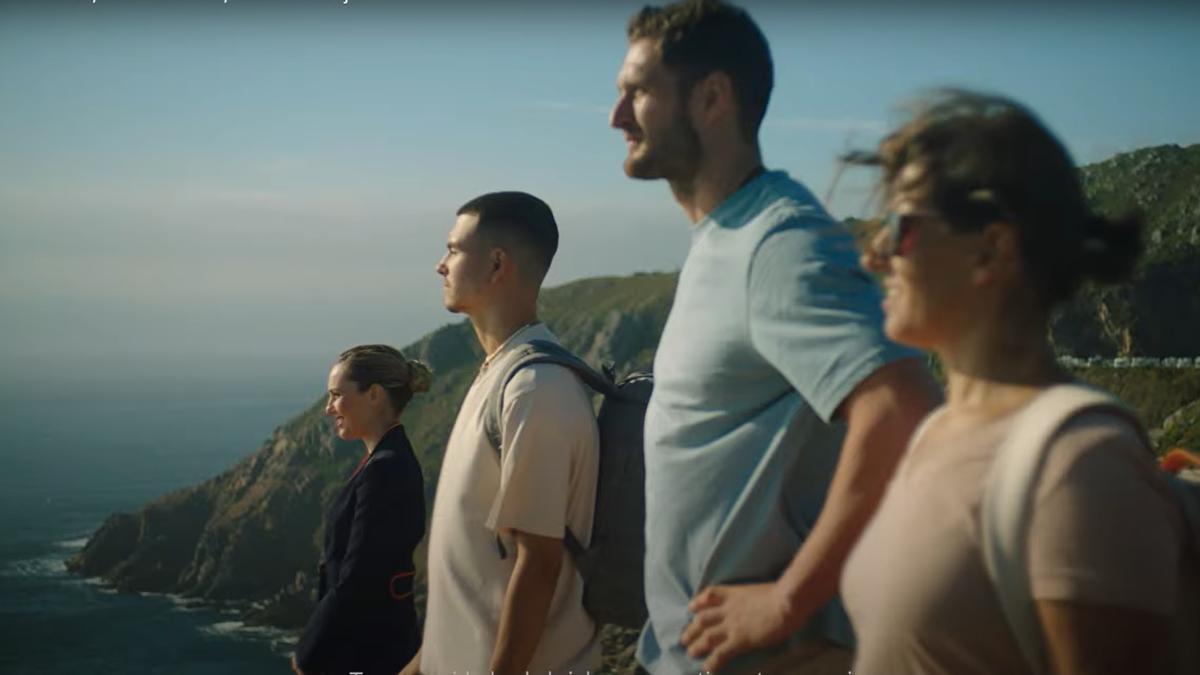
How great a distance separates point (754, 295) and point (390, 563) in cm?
321

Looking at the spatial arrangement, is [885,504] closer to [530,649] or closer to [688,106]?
[688,106]

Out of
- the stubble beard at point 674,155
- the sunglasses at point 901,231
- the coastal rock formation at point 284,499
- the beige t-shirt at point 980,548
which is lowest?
the coastal rock formation at point 284,499

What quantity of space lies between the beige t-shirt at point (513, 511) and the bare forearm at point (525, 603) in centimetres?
8

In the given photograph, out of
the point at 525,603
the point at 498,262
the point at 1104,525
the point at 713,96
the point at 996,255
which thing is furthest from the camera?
the point at 498,262

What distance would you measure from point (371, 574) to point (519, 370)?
1576mm

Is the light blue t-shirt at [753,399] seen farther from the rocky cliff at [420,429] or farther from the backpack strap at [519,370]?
the rocky cliff at [420,429]

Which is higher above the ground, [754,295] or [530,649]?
[754,295]

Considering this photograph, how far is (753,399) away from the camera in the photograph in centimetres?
322

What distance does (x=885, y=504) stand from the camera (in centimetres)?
248

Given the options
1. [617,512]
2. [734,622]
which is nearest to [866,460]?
[734,622]

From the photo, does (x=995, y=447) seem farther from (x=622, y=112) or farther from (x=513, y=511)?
(x=513, y=511)

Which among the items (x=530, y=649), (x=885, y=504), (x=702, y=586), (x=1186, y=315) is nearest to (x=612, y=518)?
(x=530, y=649)

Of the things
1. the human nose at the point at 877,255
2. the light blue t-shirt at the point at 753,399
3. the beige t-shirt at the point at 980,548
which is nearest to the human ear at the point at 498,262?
the light blue t-shirt at the point at 753,399

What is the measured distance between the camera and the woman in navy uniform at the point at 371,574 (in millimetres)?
5781
